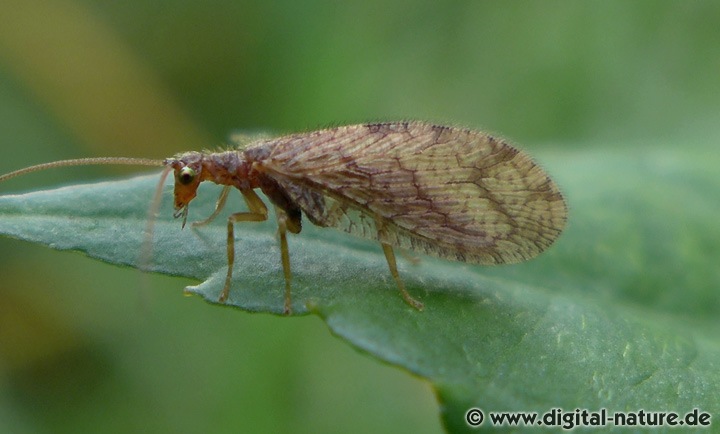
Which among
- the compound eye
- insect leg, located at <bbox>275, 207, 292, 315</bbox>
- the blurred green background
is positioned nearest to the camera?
insect leg, located at <bbox>275, 207, 292, 315</bbox>

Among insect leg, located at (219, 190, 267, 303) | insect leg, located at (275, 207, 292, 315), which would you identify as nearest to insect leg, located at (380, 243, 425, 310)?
insect leg, located at (275, 207, 292, 315)

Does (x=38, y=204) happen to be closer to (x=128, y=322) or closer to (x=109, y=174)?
(x=128, y=322)

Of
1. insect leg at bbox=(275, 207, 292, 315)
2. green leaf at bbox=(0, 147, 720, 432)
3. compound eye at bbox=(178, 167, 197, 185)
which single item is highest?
compound eye at bbox=(178, 167, 197, 185)

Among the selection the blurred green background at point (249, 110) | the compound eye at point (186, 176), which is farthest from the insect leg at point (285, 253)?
the blurred green background at point (249, 110)

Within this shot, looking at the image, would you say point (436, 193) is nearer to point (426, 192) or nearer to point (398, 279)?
point (426, 192)

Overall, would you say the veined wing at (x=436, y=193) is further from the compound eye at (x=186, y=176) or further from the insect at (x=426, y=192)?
the compound eye at (x=186, y=176)

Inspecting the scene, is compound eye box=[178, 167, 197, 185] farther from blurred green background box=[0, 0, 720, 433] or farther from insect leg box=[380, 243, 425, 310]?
blurred green background box=[0, 0, 720, 433]

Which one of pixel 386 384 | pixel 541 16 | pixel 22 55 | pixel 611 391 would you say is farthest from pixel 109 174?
pixel 611 391
